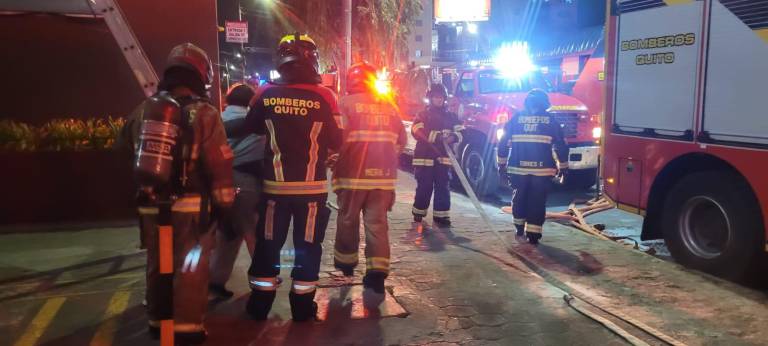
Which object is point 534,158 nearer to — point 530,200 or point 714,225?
point 530,200

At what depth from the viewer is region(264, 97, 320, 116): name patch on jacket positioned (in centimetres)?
414

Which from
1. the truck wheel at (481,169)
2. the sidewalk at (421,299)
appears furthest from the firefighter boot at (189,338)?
the truck wheel at (481,169)

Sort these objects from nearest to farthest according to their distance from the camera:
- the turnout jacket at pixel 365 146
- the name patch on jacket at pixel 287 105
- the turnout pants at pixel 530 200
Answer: the name patch on jacket at pixel 287 105
the turnout jacket at pixel 365 146
the turnout pants at pixel 530 200

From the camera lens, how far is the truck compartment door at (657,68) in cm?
570

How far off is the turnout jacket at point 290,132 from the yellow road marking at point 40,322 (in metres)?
1.79

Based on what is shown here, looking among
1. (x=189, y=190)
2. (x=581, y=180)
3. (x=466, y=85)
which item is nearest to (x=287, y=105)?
(x=189, y=190)

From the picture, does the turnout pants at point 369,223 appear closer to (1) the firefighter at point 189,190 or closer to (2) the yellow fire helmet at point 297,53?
(2) the yellow fire helmet at point 297,53

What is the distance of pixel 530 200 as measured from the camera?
6836mm

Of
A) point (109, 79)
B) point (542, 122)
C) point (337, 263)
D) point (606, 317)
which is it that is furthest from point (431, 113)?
point (109, 79)

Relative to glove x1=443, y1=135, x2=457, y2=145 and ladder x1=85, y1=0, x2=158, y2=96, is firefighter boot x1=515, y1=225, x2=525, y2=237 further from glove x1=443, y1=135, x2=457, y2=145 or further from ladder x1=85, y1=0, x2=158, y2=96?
ladder x1=85, y1=0, x2=158, y2=96

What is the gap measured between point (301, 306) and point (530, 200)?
3.43m

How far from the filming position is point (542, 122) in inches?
269

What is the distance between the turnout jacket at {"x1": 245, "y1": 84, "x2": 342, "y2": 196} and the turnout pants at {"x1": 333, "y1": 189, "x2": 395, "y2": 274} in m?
0.73

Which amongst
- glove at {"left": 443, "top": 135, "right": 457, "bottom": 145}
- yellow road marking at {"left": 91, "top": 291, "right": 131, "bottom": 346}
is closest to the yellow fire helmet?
yellow road marking at {"left": 91, "top": 291, "right": 131, "bottom": 346}
